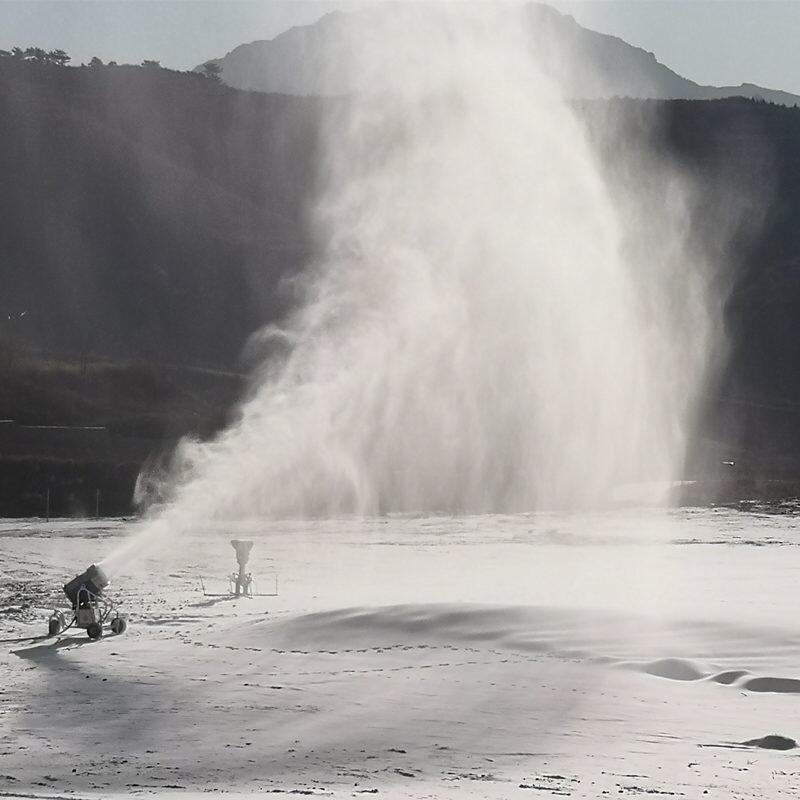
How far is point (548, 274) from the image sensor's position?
6600 cm

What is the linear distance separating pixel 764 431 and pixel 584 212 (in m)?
93.6

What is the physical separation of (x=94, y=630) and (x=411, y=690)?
727cm

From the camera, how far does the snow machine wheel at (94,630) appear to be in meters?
23.2

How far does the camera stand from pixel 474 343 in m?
73.2

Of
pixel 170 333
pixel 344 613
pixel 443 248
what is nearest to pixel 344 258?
pixel 170 333

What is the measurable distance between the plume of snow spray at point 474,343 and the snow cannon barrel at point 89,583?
63.5 feet

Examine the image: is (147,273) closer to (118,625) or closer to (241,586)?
(241,586)

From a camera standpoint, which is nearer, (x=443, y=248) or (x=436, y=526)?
(x=436, y=526)

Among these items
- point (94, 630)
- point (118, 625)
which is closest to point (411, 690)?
point (94, 630)

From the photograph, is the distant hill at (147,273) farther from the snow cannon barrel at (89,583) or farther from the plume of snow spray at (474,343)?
the snow cannon barrel at (89,583)

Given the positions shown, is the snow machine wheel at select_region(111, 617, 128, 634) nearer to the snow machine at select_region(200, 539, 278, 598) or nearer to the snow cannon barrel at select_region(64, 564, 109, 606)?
the snow cannon barrel at select_region(64, 564, 109, 606)

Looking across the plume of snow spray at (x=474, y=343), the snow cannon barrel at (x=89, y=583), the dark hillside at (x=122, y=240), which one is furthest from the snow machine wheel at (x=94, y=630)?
the dark hillside at (x=122, y=240)

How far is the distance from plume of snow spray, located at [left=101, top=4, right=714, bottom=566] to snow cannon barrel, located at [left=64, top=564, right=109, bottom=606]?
1935cm

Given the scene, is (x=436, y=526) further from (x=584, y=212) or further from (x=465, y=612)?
(x=465, y=612)
